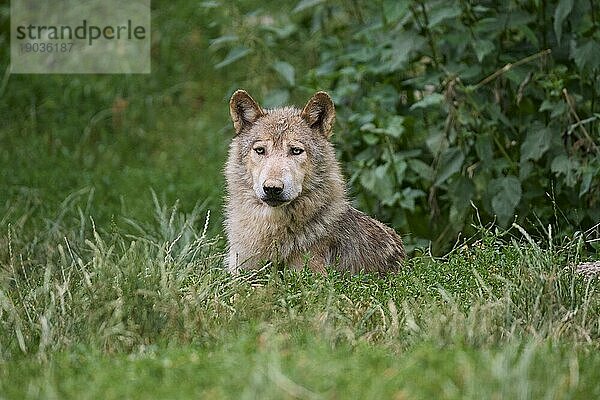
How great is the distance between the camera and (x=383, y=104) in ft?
25.8

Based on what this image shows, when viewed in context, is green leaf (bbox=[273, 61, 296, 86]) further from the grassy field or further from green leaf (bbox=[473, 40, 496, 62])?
green leaf (bbox=[473, 40, 496, 62])

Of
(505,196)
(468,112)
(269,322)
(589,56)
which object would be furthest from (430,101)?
(269,322)

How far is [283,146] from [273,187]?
0.36 metres

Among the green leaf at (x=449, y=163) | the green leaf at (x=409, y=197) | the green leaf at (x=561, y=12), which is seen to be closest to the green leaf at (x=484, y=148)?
the green leaf at (x=449, y=163)

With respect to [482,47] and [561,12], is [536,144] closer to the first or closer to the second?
[482,47]

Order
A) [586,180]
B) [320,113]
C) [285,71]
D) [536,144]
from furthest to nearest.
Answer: [285,71], [536,144], [586,180], [320,113]

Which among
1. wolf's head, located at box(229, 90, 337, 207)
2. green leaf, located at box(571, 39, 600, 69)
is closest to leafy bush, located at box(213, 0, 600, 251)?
green leaf, located at box(571, 39, 600, 69)

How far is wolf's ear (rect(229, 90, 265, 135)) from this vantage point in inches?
252

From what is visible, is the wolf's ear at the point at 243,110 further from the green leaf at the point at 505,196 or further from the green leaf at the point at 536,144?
the green leaf at the point at 536,144

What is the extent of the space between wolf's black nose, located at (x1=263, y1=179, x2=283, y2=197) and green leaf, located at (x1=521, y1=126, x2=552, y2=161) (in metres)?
1.93

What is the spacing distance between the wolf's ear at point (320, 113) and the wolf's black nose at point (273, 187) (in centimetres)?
61

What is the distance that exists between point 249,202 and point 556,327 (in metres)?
2.18

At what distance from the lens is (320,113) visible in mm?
6395

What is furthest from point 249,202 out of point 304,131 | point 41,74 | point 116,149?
point 41,74
